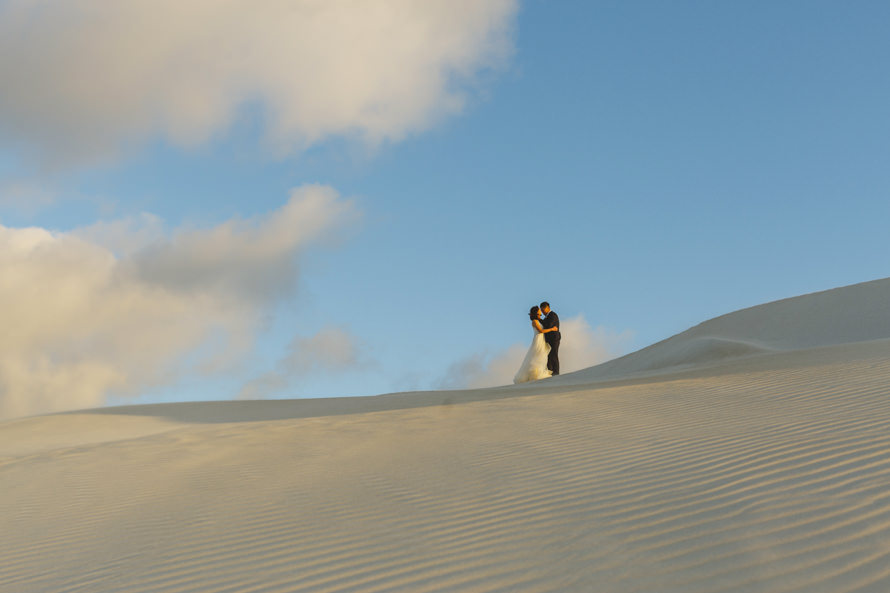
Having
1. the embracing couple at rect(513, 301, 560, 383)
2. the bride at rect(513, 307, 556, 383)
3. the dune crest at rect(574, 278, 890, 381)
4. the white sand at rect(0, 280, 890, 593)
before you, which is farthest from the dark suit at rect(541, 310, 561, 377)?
the white sand at rect(0, 280, 890, 593)

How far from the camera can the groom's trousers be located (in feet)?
62.8

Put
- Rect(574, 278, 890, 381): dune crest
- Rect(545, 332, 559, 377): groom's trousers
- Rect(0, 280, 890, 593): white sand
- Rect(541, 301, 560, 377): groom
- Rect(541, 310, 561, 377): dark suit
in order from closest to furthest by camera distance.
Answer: Rect(0, 280, 890, 593): white sand < Rect(574, 278, 890, 381): dune crest < Rect(541, 301, 560, 377): groom < Rect(541, 310, 561, 377): dark suit < Rect(545, 332, 559, 377): groom's trousers

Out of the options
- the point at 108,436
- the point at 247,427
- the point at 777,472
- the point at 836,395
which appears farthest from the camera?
the point at 108,436

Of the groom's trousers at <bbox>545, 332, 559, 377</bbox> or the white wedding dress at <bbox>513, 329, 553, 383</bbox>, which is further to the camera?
the groom's trousers at <bbox>545, 332, 559, 377</bbox>

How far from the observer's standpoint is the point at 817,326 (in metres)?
20.7

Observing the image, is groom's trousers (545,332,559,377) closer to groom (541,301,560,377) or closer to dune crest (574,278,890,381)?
groom (541,301,560,377)

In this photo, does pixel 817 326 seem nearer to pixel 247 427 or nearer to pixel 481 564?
pixel 247 427

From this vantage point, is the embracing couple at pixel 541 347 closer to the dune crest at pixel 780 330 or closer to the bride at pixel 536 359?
the bride at pixel 536 359

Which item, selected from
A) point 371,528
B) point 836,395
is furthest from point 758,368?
point 371,528

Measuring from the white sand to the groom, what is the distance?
7178 mm

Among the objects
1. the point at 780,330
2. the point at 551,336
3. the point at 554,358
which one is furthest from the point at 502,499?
the point at 780,330

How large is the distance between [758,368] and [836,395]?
392 cm

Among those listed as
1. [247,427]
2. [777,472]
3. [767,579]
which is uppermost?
[247,427]

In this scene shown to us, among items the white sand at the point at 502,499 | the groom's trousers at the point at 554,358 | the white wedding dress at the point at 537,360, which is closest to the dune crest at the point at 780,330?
the groom's trousers at the point at 554,358
